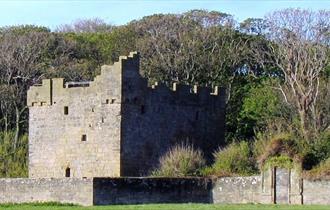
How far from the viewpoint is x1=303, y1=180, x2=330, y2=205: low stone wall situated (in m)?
38.6

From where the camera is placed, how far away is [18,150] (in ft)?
202

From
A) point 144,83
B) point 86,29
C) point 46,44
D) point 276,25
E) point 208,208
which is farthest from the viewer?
point 86,29

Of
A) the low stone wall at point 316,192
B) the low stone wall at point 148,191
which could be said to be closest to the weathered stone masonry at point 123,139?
the low stone wall at point 148,191

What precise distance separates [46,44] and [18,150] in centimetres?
1390

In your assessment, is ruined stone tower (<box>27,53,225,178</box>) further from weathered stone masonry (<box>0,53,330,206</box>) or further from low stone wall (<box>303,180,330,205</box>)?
low stone wall (<box>303,180,330,205</box>)

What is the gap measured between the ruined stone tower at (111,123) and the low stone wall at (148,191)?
326 inches

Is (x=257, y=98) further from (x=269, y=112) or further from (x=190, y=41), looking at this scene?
(x=190, y=41)

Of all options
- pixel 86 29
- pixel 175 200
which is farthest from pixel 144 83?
pixel 86 29

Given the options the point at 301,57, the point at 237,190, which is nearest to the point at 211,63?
the point at 301,57

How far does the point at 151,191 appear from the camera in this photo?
40812mm

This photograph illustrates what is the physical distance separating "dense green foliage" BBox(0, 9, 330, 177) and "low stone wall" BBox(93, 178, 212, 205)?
46.3ft

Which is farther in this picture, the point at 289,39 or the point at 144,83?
the point at 289,39

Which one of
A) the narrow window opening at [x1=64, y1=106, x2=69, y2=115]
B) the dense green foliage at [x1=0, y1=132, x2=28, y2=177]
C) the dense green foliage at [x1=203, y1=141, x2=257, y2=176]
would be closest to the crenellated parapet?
the narrow window opening at [x1=64, y1=106, x2=69, y2=115]

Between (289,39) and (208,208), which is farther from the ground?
(289,39)
